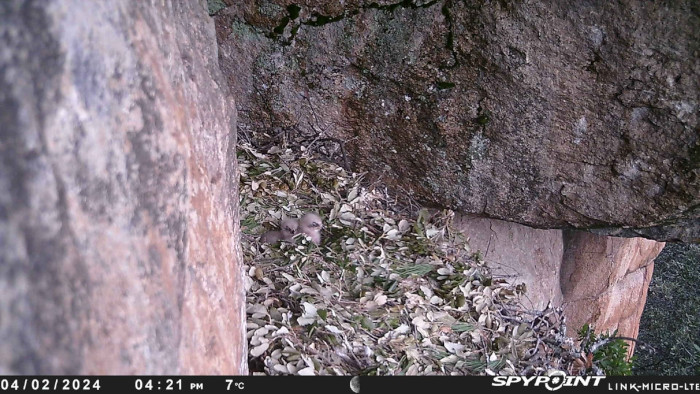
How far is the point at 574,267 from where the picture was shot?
2.88 m

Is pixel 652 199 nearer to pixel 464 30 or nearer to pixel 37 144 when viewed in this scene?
pixel 464 30

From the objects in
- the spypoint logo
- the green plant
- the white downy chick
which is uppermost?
the white downy chick

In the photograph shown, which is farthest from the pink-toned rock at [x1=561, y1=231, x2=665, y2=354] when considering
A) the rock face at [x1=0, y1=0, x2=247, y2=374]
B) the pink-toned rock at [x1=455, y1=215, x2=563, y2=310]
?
the rock face at [x1=0, y1=0, x2=247, y2=374]

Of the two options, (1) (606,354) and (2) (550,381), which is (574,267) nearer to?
(1) (606,354)

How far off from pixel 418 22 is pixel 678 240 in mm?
1123

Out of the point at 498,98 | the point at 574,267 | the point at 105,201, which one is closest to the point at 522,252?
the point at 574,267

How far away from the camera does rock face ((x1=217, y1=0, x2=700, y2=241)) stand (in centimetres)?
161

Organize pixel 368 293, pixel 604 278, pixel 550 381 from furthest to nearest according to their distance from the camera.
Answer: pixel 604 278 < pixel 368 293 < pixel 550 381

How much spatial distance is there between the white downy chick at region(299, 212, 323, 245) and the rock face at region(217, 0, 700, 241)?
342 millimetres

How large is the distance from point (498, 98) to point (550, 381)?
0.86m

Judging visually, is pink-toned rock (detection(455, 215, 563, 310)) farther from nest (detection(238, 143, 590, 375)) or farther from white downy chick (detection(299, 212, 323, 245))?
white downy chick (detection(299, 212, 323, 245))

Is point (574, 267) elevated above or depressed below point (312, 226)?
below

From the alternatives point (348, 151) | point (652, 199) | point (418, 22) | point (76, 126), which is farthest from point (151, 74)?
point (652, 199)

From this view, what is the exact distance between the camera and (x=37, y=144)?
75 cm
